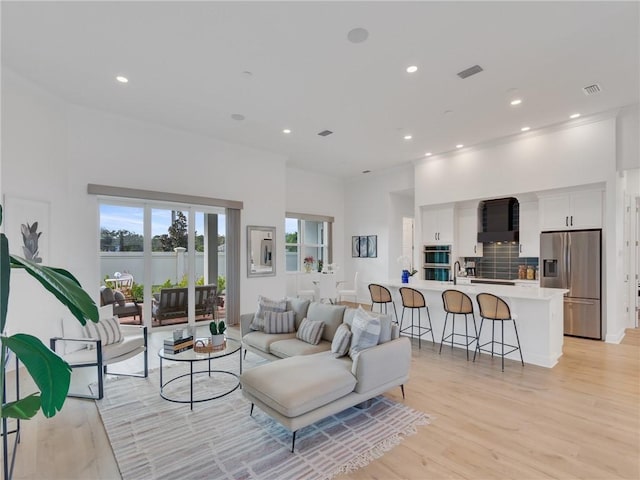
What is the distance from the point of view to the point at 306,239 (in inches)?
370

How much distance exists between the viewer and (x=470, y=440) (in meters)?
2.62

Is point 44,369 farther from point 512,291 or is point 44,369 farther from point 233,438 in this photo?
point 512,291

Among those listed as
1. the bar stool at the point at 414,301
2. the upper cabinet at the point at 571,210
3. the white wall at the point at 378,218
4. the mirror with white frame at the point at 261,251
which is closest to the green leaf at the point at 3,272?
the bar stool at the point at 414,301

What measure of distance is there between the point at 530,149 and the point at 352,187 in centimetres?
480

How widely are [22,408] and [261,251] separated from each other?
19.0ft

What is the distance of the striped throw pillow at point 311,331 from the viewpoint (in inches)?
150

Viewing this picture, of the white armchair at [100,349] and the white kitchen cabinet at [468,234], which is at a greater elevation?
the white kitchen cabinet at [468,234]

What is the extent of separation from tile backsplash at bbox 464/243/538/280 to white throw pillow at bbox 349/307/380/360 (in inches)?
205

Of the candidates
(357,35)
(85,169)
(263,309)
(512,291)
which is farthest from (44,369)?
(512,291)

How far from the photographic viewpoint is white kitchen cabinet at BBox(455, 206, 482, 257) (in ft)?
24.1

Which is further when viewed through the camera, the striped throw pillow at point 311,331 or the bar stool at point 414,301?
the bar stool at point 414,301

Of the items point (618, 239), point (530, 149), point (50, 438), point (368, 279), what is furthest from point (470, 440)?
point (368, 279)

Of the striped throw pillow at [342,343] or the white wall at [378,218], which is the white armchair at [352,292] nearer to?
the white wall at [378,218]

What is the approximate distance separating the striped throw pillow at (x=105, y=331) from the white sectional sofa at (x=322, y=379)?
6.20 ft
